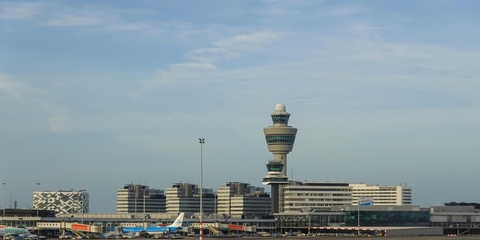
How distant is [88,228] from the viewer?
19712cm

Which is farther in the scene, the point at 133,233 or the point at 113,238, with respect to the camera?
the point at 133,233

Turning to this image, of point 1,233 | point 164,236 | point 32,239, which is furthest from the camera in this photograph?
point 164,236

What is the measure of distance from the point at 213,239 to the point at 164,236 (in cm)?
2576

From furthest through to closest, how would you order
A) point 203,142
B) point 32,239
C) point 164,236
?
point 164,236
point 32,239
point 203,142

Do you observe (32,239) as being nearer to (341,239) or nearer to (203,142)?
(203,142)

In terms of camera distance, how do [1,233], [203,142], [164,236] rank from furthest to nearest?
1. [164,236]
2. [1,233]
3. [203,142]

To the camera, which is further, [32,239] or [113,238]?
[113,238]

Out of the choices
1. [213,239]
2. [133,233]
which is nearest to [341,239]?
[213,239]

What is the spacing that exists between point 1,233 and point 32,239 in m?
15.3

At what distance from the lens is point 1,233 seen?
594 ft

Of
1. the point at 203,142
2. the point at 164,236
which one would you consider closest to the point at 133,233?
the point at 164,236

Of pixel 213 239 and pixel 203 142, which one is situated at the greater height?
pixel 203 142

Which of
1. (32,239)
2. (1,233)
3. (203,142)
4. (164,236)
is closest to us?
(203,142)

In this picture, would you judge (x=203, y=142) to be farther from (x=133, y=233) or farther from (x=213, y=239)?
(x=133, y=233)
